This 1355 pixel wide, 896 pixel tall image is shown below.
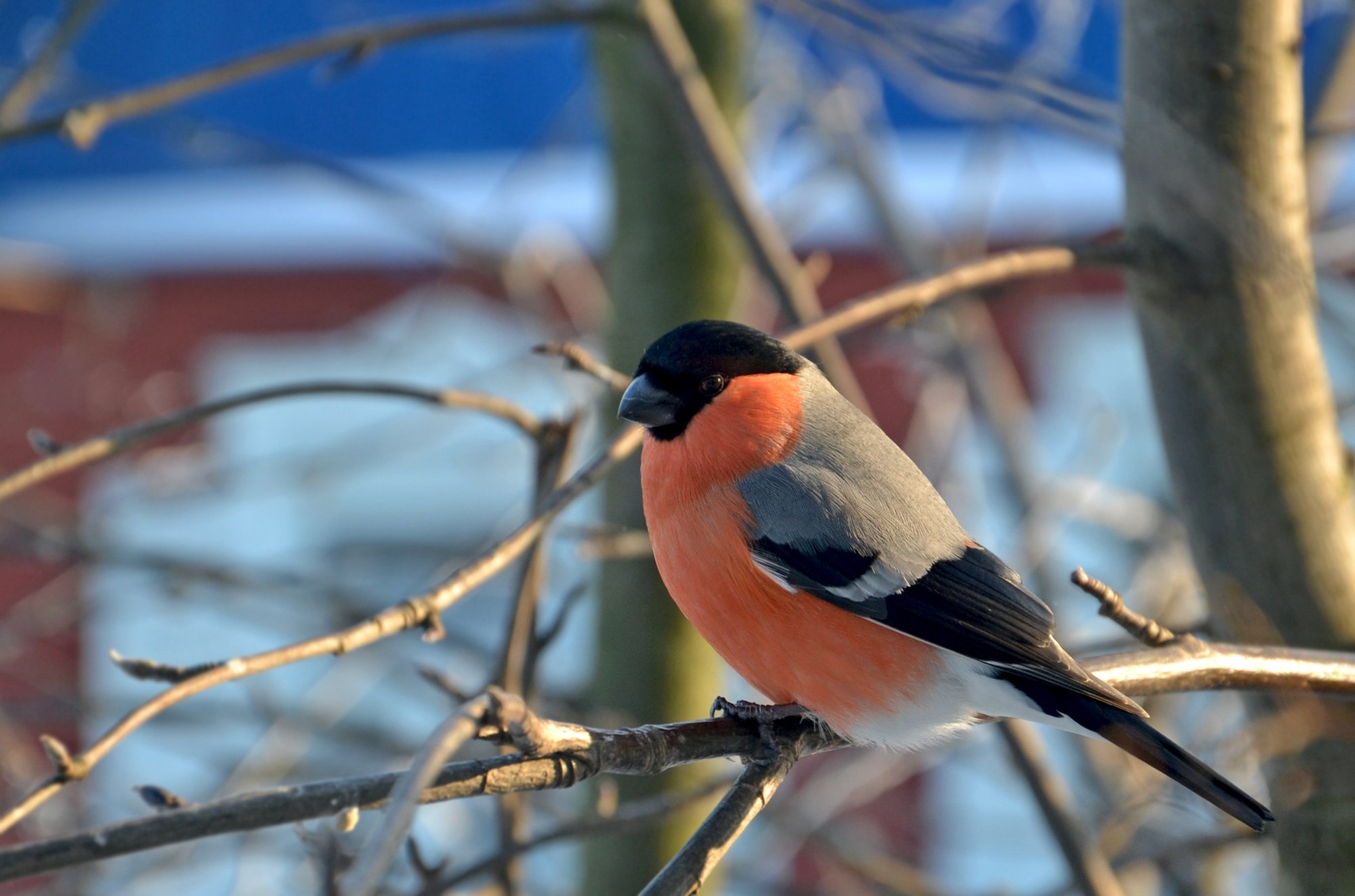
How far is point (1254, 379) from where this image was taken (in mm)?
2109

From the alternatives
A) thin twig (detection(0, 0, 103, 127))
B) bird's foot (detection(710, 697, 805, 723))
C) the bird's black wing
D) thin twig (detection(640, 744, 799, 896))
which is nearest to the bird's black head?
the bird's black wing

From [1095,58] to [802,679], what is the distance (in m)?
5.90

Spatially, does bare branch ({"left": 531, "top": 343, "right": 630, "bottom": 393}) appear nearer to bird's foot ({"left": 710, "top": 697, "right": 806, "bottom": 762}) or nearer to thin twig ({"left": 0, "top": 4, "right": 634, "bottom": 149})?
bird's foot ({"left": 710, "top": 697, "right": 806, "bottom": 762})

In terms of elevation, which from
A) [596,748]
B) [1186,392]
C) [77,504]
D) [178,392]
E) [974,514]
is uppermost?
[178,392]

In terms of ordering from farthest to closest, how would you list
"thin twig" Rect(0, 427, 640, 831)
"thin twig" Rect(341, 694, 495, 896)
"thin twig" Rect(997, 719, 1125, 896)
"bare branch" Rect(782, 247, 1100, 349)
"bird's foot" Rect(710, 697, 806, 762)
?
"thin twig" Rect(997, 719, 1125, 896), "bare branch" Rect(782, 247, 1100, 349), "bird's foot" Rect(710, 697, 806, 762), "thin twig" Rect(0, 427, 640, 831), "thin twig" Rect(341, 694, 495, 896)

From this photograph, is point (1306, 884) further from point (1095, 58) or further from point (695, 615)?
point (1095, 58)

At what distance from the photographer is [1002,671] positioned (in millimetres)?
1937

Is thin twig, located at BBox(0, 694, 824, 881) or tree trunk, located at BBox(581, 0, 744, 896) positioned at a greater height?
tree trunk, located at BBox(581, 0, 744, 896)

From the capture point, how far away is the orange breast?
6.32 feet

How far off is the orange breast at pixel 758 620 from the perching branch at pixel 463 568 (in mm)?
136

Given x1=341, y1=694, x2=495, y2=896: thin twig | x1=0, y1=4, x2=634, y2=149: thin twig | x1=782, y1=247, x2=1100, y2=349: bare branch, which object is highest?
x1=0, y1=4, x2=634, y2=149: thin twig

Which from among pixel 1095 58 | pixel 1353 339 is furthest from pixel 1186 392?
pixel 1095 58

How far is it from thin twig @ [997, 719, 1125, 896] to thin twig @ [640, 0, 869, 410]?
2.79 ft

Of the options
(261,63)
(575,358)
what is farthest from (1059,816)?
(261,63)
